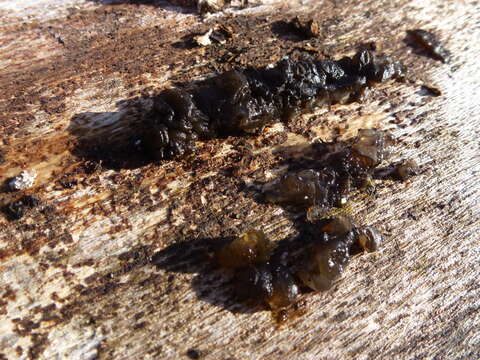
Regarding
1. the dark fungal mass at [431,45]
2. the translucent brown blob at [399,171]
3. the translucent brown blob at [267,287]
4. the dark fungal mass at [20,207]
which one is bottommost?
the translucent brown blob at [267,287]

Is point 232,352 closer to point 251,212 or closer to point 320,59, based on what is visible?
point 251,212

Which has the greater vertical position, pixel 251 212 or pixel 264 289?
pixel 251 212

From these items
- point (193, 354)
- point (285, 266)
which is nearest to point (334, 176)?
point (285, 266)

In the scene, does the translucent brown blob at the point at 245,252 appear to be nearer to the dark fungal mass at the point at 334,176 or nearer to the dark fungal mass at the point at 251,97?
the dark fungal mass at the point at 334,176

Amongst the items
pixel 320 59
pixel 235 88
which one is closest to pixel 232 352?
pixel 235 88

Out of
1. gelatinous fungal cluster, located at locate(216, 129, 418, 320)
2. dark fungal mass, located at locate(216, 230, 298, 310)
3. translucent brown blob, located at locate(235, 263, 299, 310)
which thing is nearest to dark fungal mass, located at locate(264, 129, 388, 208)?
gelatinous fungal cluster, located at locate(216, 129, 418, 320)

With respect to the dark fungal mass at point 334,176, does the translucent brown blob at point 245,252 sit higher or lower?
lower

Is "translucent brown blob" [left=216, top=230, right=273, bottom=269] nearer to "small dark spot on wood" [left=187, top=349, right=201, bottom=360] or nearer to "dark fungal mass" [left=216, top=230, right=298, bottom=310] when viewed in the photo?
"dark fungal mass" [left=216, top=230, right=298, bottom=310]

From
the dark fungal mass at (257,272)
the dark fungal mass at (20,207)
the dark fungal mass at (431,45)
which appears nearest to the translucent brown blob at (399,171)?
the dark fungal mass at (257,272)
